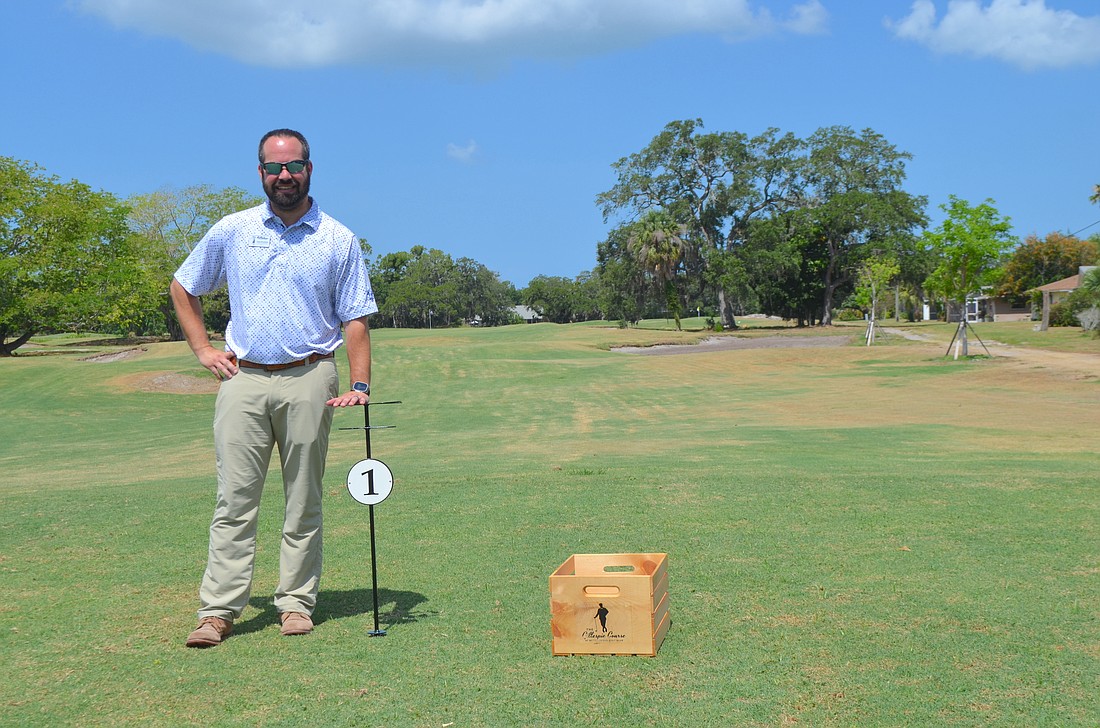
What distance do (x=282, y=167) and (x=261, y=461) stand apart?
158 cm

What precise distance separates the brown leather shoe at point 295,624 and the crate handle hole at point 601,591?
151cm

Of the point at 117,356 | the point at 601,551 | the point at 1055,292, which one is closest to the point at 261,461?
the point at 601,551

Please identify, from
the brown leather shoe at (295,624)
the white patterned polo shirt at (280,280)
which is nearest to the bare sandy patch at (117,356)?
the white patterned polo shirt at (280,280)

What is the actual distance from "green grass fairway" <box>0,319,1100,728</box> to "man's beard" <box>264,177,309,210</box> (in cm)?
227

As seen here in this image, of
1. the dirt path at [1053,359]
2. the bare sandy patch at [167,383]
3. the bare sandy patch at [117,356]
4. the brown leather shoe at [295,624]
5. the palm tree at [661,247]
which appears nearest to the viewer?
the brown leather shoe at [295,624]

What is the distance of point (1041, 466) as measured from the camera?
1269 cm

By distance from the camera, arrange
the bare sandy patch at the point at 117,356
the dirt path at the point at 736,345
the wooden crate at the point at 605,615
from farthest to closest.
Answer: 1. the dirt path at the point at 736,345
2. the bare sandy patch at the point at 117,356
3. the wooden crate at the point at 605,615

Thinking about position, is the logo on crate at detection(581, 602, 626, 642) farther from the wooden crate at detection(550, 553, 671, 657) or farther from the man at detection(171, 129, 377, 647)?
the man at detection(171, 129, 377, 647)

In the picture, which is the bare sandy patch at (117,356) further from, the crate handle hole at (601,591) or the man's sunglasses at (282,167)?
the crate handle hole at (601,591)

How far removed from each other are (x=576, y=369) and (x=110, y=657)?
120 ft

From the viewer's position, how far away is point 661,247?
75.7m

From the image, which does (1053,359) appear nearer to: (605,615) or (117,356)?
(605,615)

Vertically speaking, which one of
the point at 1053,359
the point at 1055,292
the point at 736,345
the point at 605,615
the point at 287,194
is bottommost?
the point at 736,345

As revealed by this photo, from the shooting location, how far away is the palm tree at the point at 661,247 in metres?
75.6
